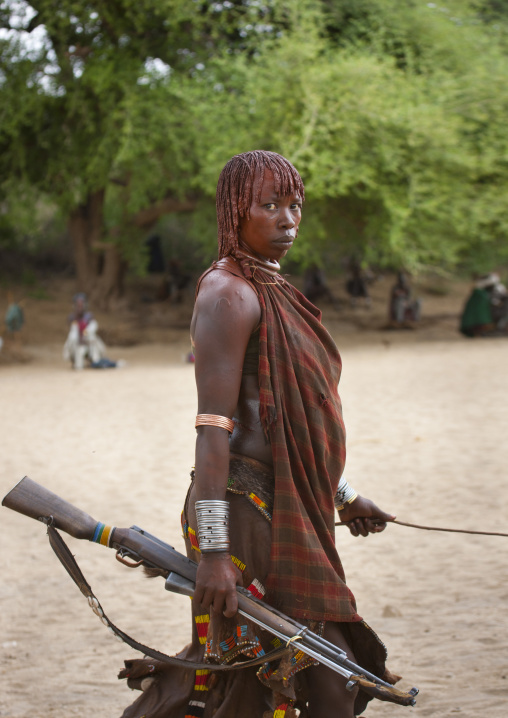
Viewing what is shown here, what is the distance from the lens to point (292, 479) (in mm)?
2078

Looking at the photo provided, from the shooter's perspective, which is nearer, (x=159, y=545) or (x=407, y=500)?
(x=159, y=545)

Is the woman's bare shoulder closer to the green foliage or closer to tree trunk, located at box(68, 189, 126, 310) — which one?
the green foliage

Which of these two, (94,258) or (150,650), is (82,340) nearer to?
(94,258)

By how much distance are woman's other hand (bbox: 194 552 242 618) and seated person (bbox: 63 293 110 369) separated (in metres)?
13.0

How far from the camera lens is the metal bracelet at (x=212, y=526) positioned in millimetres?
2010

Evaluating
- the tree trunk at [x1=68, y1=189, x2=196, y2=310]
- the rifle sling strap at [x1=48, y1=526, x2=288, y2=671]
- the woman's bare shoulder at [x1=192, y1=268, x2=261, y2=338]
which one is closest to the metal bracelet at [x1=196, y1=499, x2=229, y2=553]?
the rifle sling strap at [x1=48, y1=526, x2=288, y2=671]

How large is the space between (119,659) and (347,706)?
1.83 meters

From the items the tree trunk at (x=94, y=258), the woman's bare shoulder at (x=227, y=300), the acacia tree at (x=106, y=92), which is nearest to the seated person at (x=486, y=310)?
the acacia tree at (x=106, y=92)

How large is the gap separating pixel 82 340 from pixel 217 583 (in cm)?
1338

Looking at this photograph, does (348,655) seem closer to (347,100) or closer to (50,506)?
(50,506)

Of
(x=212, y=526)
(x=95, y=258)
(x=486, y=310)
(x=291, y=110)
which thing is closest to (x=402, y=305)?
(x=486, y=310)

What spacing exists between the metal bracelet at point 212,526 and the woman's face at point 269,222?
2.26 feet

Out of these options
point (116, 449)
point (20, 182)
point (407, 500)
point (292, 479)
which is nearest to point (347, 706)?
point (292, 479)

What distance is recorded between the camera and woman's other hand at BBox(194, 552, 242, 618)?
1.99 m
